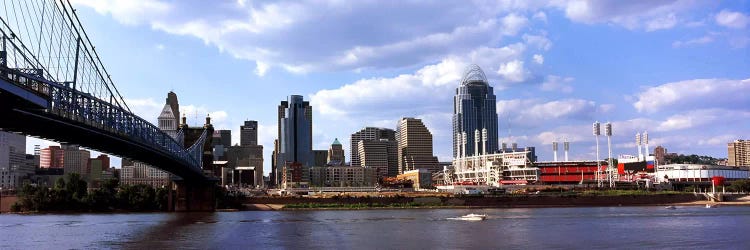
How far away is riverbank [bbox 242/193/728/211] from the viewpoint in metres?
161

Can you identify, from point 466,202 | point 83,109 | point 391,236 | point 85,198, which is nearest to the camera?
point 83,109

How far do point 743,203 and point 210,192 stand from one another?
417 ft

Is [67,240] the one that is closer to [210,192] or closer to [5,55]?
[5,55]

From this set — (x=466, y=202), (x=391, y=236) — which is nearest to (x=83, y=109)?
(x=391, y=236)

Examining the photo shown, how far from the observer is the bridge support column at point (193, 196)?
138m

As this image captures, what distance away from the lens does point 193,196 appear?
456 ft

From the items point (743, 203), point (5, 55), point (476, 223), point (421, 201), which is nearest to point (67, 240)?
point (5, 55)

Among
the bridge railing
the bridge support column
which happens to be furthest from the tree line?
the bridge railing

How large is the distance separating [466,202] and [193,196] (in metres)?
61.4

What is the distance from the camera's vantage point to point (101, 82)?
2817 inches

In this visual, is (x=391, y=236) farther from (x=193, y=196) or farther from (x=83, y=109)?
(x=193, y=196)

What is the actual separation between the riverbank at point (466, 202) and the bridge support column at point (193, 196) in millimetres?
18006

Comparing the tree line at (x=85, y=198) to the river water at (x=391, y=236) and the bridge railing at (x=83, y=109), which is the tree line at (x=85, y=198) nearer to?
the river water at (x=391, y=236)

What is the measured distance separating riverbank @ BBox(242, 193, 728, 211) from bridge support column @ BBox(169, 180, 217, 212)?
1801 centimetres
